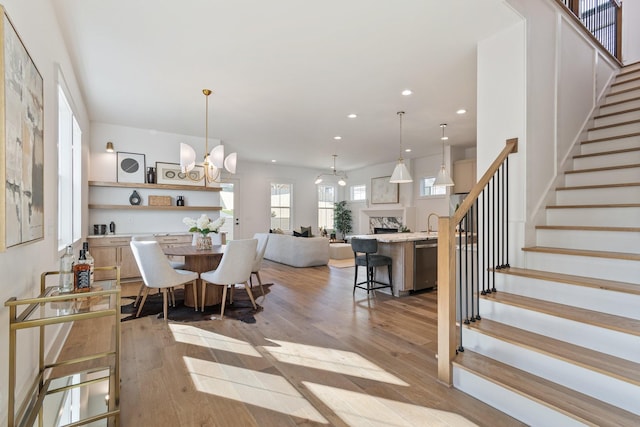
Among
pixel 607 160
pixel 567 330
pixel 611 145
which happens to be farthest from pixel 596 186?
pixel 567 330

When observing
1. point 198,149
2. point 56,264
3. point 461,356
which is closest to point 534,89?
point 461,356

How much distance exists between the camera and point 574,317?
1905 mm

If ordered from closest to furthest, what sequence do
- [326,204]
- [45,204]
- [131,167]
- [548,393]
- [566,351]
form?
1. [548,393]
2. [566,351]
3. [45,204]
4. [131,167]
5. [326,204]

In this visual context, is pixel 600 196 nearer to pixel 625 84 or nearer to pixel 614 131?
pixel 614 131

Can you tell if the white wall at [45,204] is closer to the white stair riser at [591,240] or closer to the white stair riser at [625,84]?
the white stair riser at [591,240]

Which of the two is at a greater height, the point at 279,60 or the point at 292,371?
the point at 279,60

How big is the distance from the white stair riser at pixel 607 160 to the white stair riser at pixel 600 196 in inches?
16.2

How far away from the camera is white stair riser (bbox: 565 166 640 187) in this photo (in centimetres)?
281

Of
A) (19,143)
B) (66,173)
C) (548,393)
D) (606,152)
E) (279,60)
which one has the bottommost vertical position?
(548,393)

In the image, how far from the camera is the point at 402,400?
1.94 metres

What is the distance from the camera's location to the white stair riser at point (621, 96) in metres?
3.51

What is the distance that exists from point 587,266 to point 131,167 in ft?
21.4

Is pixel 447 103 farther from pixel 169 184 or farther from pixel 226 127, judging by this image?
pixel 169 184

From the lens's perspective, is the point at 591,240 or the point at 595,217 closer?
the point at 591,240
